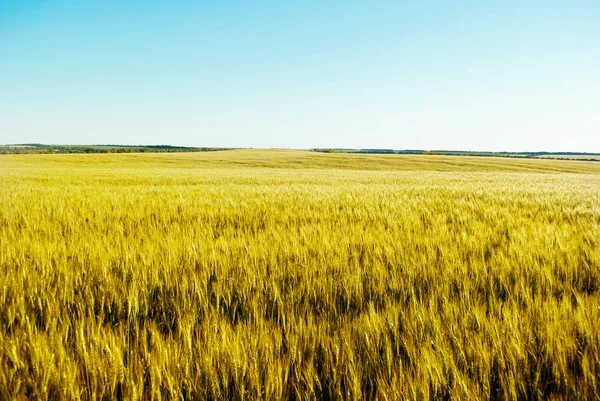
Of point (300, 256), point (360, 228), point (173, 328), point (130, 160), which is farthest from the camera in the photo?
point (130, 160)

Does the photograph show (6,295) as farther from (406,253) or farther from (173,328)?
(406,253)

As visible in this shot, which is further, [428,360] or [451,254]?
[451,254]

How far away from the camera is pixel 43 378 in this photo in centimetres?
96

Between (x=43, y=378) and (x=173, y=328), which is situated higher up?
(x=43, y=378)

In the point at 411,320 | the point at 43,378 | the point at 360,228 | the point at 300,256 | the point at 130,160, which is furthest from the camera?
the point at 130,160

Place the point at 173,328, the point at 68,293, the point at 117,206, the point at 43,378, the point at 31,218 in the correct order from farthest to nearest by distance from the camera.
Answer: the point at 117,206 → the point at 31,218 → the point at 68,293 → the point at 173,328 → the point at 43,378

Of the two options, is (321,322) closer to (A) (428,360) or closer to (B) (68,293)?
(A) (428,360)

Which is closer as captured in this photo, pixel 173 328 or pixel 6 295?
pixel 173 328

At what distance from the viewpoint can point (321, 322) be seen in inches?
55.4

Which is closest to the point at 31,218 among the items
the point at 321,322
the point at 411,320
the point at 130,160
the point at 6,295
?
the point at 6,295

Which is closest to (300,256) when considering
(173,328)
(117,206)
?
(173,328)

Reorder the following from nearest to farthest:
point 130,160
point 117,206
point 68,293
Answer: point 68,293, point 117,206, point 130,160

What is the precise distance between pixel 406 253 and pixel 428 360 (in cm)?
147

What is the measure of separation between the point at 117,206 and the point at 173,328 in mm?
4341
